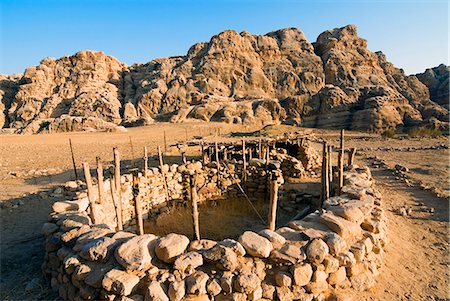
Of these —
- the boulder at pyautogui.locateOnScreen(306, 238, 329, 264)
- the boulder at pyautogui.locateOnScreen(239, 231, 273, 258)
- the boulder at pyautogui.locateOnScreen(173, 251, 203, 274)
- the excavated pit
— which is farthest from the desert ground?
the excavated pit

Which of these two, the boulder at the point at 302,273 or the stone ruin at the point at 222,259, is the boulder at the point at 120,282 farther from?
the boulder at the point at 302,273

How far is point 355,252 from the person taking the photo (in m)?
4.73

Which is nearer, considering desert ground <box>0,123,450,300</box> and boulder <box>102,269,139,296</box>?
boulder <box>102,269,139,296</box>

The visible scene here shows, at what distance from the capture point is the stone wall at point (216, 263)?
3.75 meters

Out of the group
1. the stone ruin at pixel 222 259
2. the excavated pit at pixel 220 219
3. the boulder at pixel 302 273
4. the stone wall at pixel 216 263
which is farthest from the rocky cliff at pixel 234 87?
the boulder at pixel 302 273

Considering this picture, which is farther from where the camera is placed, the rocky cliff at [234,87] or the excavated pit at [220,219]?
the rocky cliff at [234,87]

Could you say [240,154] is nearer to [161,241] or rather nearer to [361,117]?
[161,241]

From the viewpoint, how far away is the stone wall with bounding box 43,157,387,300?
3.75 metres

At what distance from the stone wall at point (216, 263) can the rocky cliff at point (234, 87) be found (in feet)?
116

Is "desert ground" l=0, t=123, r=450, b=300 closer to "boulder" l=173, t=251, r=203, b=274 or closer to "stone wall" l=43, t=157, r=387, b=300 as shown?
"stone wall" l=43, t=157, r=387, b=300

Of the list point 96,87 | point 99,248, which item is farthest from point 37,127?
point 99,248

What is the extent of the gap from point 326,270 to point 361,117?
121 feet

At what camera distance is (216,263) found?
3.95m

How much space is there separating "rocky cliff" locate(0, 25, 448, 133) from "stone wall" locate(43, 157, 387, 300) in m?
35.3
